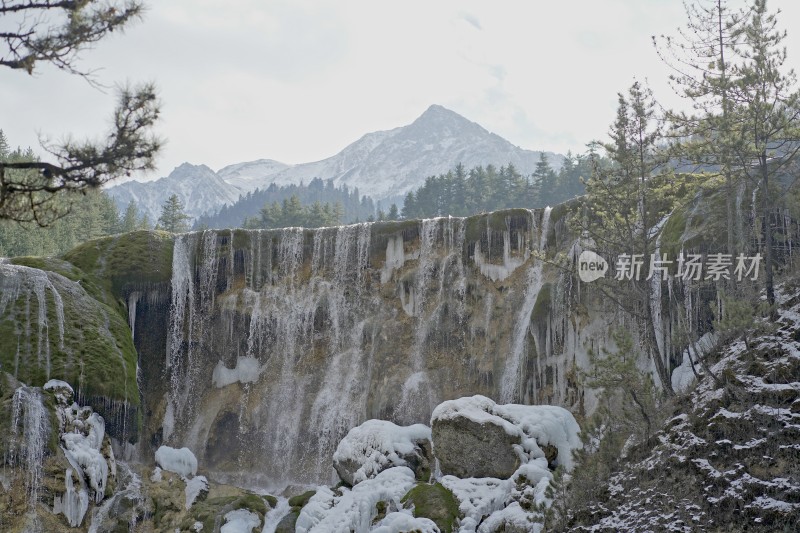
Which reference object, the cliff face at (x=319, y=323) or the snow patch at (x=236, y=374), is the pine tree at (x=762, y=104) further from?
the snow patch at (x=236, y=374)

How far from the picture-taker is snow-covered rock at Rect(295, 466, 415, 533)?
59.5 feet

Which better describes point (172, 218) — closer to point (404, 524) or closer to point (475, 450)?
point (475, 450)

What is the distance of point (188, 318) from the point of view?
100 feet

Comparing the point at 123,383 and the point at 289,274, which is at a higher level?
the point at 289,274

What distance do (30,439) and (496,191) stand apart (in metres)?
47.0

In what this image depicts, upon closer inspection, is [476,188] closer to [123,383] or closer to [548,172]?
[548,172]

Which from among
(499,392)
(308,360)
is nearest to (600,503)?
(499,392)

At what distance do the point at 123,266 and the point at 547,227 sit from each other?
1735 cm

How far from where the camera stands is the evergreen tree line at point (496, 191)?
2362 inches

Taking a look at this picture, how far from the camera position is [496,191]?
61.8 meters

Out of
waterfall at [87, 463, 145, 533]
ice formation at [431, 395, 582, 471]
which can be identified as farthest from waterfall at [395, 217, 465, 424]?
waterfall at [87, 463, 145, 533]

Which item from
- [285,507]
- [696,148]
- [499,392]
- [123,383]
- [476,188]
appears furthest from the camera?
[476,188]

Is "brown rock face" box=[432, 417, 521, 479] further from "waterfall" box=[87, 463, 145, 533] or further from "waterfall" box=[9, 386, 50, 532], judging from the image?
"waterfall" box=[9, 386, 50, 532]

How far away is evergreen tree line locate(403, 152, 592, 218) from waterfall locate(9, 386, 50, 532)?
138 feet
